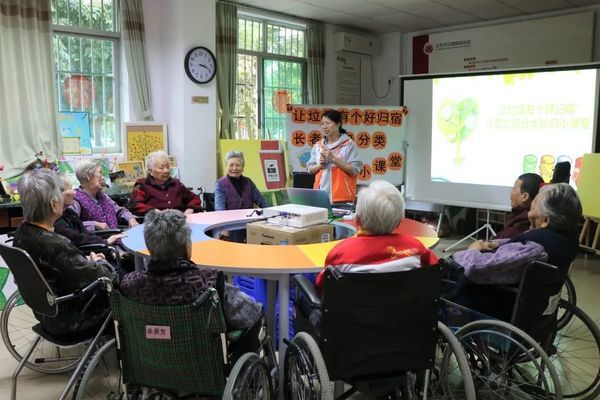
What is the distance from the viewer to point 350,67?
7277 millimetres

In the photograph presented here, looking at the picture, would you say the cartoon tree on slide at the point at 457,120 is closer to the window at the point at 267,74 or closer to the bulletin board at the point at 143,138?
the window at the point at 267,74

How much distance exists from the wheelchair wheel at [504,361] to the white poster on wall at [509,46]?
487 cm

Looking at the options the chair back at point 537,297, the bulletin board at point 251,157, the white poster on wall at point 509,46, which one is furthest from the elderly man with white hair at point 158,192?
the white poster on wall at point 509,46

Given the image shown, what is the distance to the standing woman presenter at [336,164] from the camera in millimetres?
3887

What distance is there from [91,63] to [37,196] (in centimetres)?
331

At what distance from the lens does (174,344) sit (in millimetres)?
1685

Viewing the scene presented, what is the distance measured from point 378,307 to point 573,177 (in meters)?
4.11

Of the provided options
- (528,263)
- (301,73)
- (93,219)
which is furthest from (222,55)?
(528,263)

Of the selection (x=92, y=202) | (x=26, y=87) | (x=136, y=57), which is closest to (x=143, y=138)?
(x=136, y=57)

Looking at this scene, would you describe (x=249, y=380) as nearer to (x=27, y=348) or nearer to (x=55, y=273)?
(x=55, y=273)

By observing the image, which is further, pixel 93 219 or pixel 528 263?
pixel 93 219

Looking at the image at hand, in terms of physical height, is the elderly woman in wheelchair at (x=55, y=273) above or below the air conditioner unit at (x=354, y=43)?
below

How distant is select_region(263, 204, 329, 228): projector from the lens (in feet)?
9.46

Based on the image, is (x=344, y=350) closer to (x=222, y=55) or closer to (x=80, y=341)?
(x=80, y=341)
